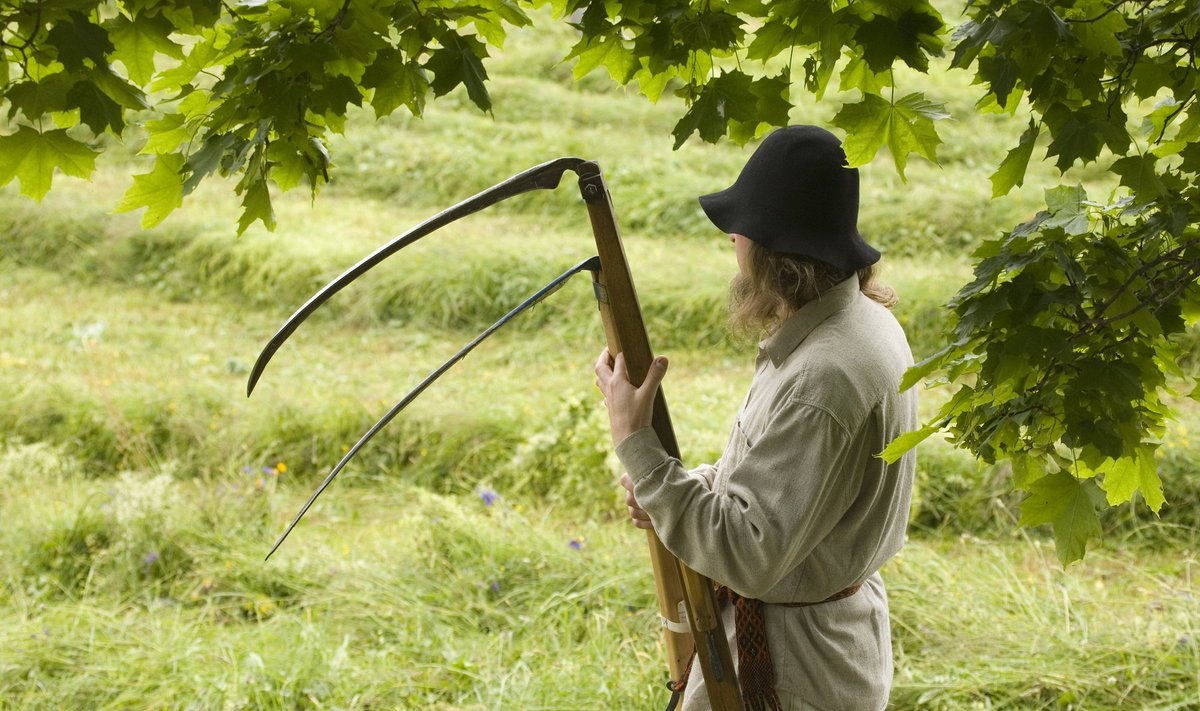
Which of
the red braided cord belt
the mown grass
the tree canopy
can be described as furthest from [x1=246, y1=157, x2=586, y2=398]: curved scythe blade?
the mown grass

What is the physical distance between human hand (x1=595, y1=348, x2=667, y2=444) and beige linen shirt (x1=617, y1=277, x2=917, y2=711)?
0.9 inches

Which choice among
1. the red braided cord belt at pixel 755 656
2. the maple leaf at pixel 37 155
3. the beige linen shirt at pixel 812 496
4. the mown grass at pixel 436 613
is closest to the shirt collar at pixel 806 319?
the beige linen shirt at pixel 812 496

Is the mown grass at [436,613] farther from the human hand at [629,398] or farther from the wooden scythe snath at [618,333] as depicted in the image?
the human hand at [629,398]

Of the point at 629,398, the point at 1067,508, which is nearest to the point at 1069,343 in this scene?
the point at 1067,508

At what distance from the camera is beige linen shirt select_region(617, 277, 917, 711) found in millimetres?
1557

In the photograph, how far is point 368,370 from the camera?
6.34 meters

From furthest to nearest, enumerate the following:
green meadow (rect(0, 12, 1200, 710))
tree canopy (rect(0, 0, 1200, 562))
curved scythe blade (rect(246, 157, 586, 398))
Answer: green meadow (rect(0, 12, 1200, 710)) < curved scythe blade (rect(246, 157, 586, 398)) < tree canopy (rect(0, 0, 1200, 562))

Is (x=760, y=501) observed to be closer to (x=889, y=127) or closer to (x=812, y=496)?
(x=812, y=496)

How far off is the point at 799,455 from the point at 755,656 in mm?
396

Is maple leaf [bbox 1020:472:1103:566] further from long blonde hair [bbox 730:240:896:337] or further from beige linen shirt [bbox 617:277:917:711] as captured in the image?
long blonde hair [bbox 730:240:896:337]

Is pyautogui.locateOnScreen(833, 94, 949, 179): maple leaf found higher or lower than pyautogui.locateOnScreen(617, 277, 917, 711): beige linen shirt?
higher

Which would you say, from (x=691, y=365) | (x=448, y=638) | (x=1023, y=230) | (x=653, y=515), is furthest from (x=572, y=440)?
(x=1023, y=230)

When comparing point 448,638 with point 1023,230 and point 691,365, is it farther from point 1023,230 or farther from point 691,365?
point 691,365

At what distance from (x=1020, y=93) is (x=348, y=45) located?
1009 mm
